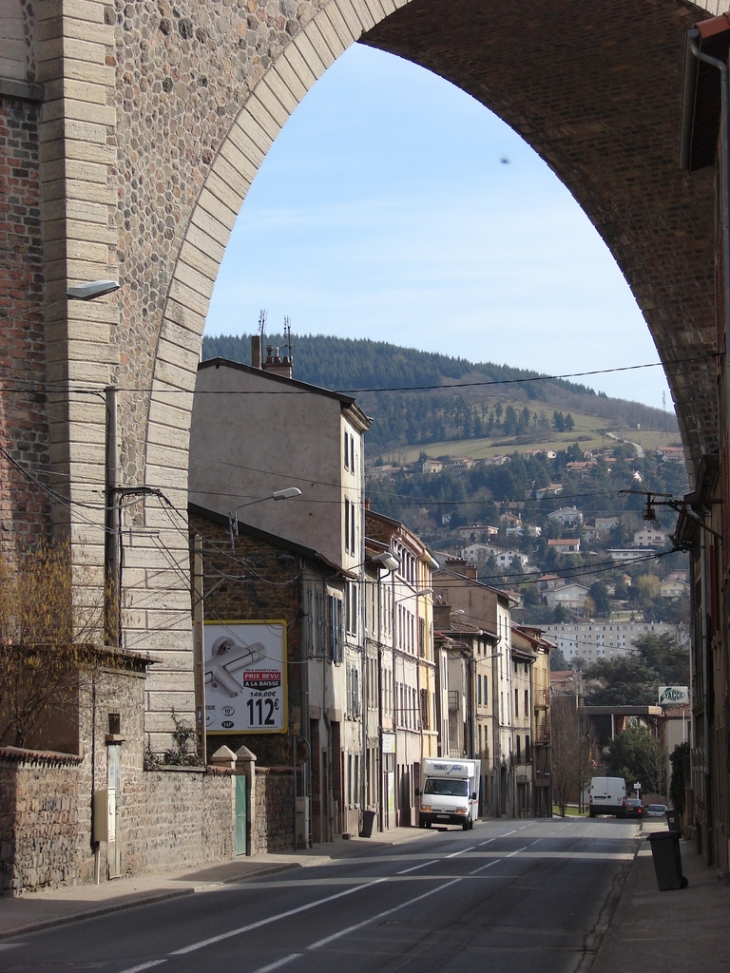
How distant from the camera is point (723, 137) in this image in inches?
656

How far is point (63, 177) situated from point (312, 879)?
1055 cm

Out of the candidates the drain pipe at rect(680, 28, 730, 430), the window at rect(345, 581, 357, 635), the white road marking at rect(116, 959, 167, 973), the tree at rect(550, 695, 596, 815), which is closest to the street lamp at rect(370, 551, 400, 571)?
the window at rect(345, 581, 357, 635)

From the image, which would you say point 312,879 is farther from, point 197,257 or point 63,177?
point 63,177

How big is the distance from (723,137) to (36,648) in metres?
9.49

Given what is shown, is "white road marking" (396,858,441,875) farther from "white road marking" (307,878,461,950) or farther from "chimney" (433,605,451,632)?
"chimney" (433,605,451,632)

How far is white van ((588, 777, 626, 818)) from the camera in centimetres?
8238

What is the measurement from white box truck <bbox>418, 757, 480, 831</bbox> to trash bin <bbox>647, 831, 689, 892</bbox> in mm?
33271

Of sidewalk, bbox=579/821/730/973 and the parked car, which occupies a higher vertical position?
sidewalk, bbox=579/821/730/973

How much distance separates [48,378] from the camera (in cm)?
2072

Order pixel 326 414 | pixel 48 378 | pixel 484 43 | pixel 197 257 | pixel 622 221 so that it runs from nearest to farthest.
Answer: pixel 48 378 < pixel 197 257 < pixel 484 43 < pixel 622 221 < pixel 326 414

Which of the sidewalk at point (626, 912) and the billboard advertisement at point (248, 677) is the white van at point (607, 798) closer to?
the billboard advertisement at point (248, 677)

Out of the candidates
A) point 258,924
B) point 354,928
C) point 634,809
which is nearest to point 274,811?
point 258,924

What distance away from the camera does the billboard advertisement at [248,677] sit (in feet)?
120

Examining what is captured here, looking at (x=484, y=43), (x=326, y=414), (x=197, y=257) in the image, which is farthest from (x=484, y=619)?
(x=197, y=257)
